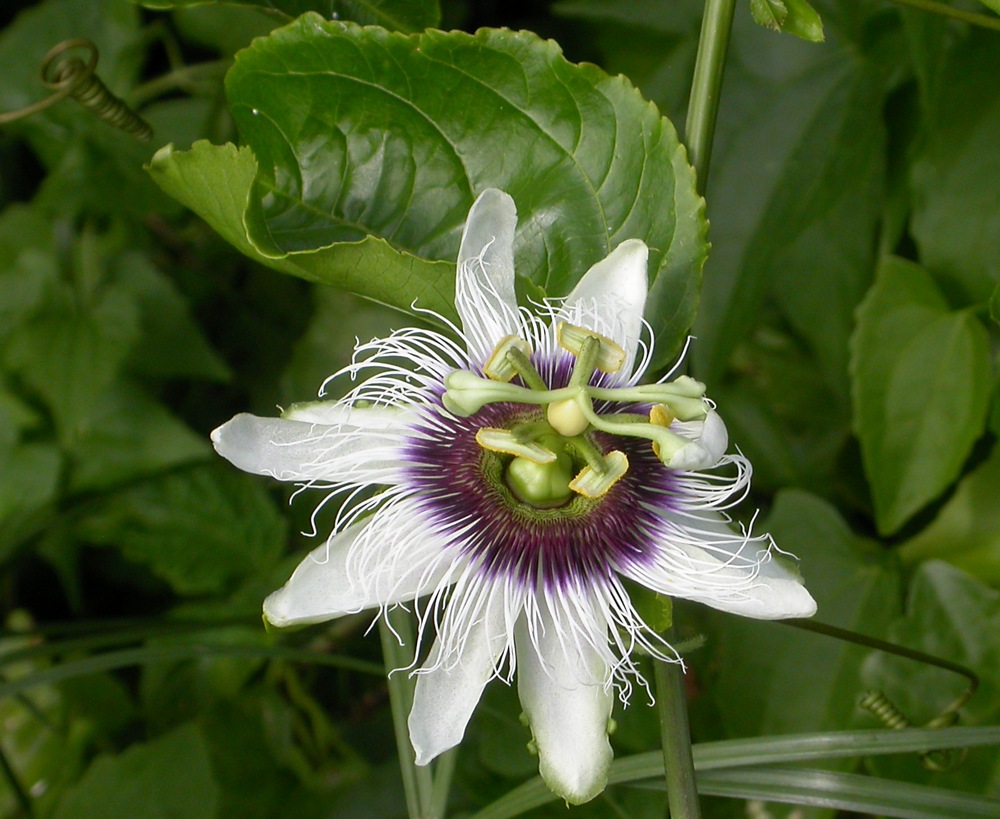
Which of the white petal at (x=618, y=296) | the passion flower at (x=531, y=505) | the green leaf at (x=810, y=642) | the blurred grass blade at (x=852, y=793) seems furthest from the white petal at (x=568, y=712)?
the green leaf at (x=810, y=642)

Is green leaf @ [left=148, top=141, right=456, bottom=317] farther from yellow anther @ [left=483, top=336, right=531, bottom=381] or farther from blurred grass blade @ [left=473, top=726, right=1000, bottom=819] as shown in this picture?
blurred grass blade @ [left=473, top=726, right=1000, bottom=819]

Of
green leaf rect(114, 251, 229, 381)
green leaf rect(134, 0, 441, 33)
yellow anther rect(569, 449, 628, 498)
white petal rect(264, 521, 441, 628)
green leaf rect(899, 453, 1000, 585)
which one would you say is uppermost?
green leaf rect(134, 0, 441, 33)

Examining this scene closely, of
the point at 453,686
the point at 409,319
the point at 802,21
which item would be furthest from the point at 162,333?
the point at 802,21

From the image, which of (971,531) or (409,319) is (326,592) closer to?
(409,319)

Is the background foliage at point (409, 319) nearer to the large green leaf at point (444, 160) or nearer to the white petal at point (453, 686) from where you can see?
the large green leaf at point (444, 160)

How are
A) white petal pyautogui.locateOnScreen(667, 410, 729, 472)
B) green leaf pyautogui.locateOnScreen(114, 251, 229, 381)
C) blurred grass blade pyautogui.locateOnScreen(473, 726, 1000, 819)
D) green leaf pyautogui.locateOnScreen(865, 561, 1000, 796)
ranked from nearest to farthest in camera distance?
white petal pyautogui.locateOnScreen(667, 410, 729, 472), blurred grass blade pyautogui.locateOnScreen(473, 726, 1000, 819), green leaf pyautogui.locateOnScreen(865, 561, 1000, 796), green leaf pyautogui.locateOnScreen(114, 251, 229, 381)

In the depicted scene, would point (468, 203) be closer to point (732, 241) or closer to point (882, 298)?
point (732, 241)

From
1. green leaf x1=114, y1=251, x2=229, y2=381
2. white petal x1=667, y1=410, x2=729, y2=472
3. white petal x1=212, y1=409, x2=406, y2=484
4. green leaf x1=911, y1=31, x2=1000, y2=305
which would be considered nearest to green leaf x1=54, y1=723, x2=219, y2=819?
→ green leaf x1=114, y1=251, x2=229, y2=381
